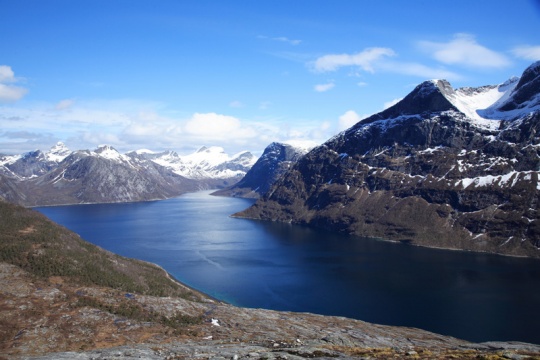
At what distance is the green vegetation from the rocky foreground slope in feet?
0.65

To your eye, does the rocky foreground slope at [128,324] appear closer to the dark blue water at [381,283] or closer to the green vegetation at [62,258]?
the green vegetation at [62,258]

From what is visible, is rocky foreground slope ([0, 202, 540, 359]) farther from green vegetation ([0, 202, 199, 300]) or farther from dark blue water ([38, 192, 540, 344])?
dark blue water ([38, 192, 540, 344])

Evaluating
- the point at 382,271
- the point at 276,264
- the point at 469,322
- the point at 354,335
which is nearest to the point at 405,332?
the point at 354,335

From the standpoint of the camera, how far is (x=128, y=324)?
5353 centimetres

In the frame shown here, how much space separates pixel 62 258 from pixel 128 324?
24.6 m

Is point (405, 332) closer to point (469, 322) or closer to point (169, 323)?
point (469, 322)

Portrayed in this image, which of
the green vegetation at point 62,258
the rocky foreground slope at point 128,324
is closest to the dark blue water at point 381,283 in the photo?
the rocky foreground slope at point 128,324

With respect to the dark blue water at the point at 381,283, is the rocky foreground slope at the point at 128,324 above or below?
above

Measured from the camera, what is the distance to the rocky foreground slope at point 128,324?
40219 mm

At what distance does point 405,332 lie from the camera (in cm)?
7625

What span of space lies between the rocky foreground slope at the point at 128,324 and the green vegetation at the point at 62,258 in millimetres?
198

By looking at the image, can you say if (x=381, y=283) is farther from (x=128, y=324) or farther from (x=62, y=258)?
(x=128, y=324)

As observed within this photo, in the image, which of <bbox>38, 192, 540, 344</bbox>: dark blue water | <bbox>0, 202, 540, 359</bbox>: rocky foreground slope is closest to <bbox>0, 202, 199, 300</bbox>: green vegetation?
<bbox>0, 202, 540, 359</bbox>: rocky foreground slope

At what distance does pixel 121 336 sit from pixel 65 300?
13107 millimetres
